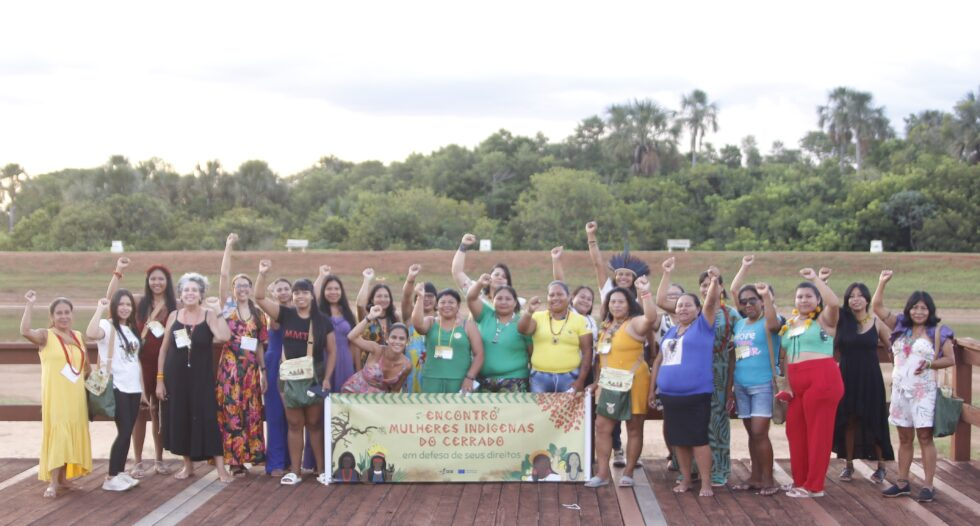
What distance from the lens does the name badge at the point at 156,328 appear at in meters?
7.70

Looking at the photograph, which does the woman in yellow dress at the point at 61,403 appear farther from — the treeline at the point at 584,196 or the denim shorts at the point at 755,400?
the treeline at the point at 584,196

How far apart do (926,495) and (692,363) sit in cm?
186

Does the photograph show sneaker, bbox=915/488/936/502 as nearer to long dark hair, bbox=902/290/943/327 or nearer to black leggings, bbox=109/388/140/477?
long dark hair, bbox=902/290/943/327

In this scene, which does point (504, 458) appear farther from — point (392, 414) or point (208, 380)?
point (208, 380)

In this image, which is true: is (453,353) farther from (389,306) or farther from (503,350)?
(389,306)

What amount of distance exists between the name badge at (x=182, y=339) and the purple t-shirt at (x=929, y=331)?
16.8 ft

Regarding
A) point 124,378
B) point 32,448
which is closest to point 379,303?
point 124,378

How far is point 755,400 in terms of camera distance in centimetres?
716

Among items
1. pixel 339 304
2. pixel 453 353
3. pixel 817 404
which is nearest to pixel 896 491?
pixel 817 404

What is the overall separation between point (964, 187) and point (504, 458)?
3923cm

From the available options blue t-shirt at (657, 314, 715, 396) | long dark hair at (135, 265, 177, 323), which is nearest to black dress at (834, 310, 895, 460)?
blue t-shirt at (657, 314, 715, 396)

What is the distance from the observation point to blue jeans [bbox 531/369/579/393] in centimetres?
755

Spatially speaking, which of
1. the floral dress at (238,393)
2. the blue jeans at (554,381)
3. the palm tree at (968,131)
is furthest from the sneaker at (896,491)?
the palm tree at (968,131)

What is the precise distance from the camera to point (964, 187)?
41.4 metres
